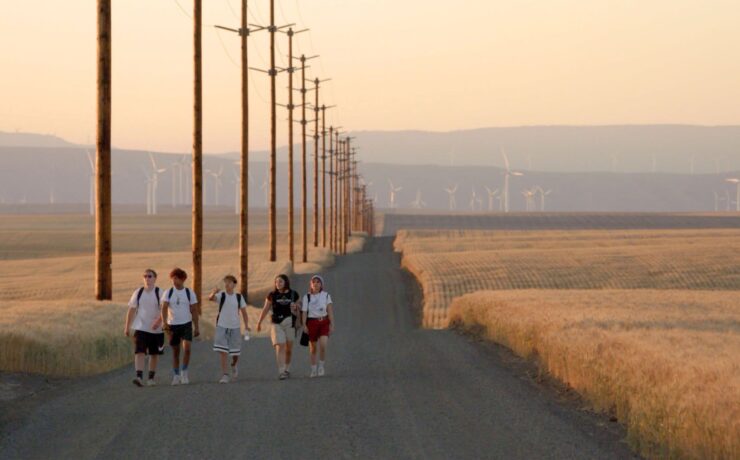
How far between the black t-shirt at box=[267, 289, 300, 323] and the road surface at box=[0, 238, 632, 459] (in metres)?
1.09

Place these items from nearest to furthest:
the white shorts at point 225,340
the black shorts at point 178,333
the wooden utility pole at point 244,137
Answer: the black shorts at point 178,333 < the white shorts at point 225,340 < the wooden utility pole at point 244,137

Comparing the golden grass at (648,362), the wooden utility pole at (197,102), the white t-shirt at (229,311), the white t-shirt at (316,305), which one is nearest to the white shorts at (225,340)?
the white t-shirt at (229,311)

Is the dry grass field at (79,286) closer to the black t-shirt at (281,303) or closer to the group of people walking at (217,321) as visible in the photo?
the group of people walking at (217,321)

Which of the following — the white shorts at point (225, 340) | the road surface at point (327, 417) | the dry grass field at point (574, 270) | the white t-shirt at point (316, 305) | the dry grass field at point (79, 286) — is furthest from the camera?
the dry grass field at point (574, 270)

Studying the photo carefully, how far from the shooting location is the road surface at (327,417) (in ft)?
47.8

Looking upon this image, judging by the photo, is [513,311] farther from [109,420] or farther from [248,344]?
[109,420]

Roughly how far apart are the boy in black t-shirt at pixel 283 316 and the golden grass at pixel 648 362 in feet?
14.3

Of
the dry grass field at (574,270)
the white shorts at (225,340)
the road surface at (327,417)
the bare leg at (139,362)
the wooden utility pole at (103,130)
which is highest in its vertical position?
the wooden utility pole at (103,130)

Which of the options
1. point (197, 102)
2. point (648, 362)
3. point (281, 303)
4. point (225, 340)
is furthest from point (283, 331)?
point (197, 102)

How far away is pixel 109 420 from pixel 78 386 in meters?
5.26

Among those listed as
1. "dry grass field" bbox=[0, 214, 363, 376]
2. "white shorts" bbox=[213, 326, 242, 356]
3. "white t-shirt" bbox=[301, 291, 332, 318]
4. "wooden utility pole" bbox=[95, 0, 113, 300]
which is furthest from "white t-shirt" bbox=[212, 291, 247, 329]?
"wooden utility pole" bbox=[95, 0, 113, 300]

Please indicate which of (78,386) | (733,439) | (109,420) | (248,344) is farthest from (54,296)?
(733,439)

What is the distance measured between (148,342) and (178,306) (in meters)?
0.76

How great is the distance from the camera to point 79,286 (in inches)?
2680
